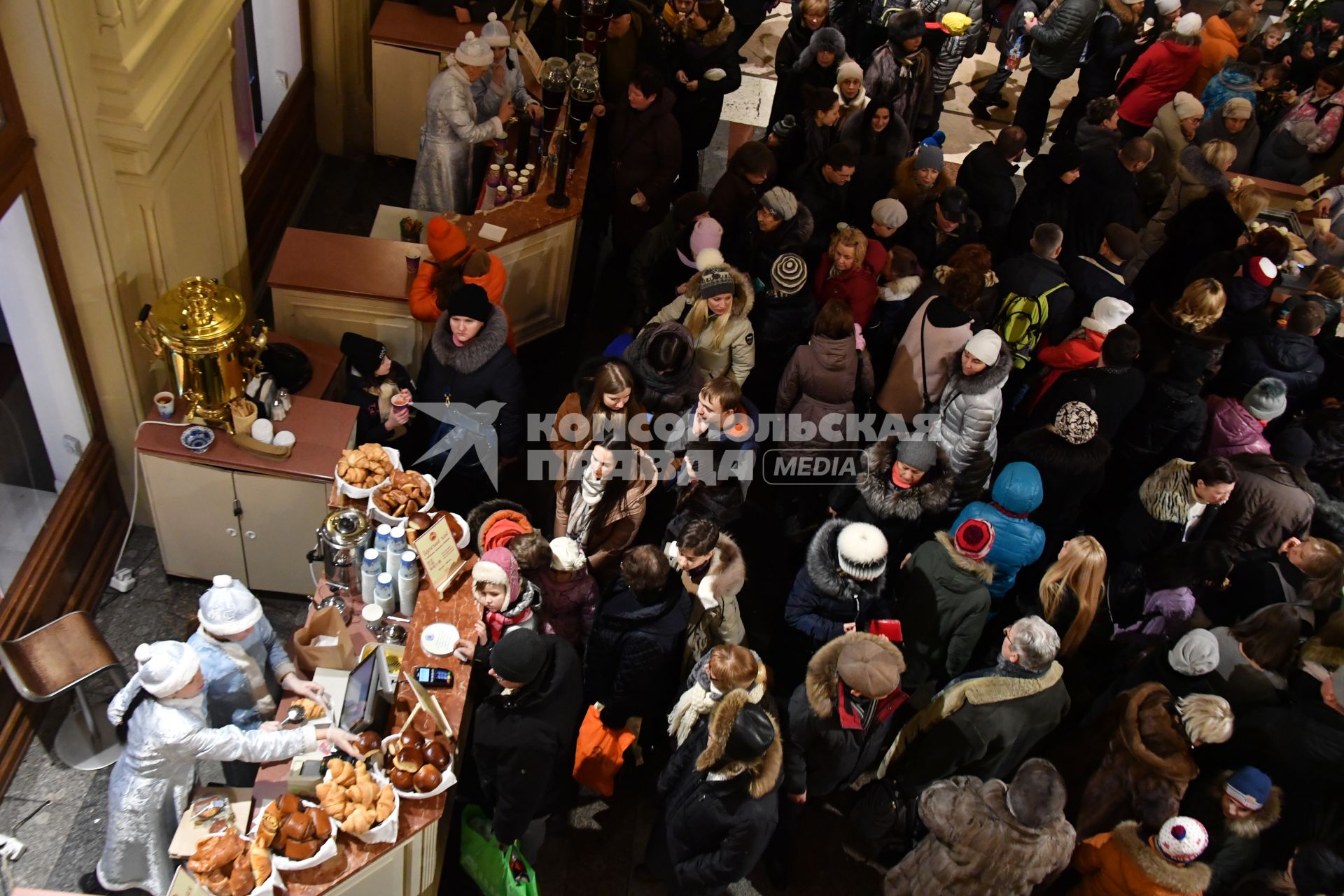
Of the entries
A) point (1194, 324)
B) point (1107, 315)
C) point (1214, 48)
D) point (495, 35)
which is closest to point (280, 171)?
point (495, 35)

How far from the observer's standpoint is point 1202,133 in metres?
7.86

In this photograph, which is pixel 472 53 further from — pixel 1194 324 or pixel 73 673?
pixel 1194 324

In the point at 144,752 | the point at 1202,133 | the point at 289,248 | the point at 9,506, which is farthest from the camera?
the point at 1202,133

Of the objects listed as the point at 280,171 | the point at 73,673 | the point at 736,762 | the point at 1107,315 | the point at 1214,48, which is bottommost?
the point at 73,673

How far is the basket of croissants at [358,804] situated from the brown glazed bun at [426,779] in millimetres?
90

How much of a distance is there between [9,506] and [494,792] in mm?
2676

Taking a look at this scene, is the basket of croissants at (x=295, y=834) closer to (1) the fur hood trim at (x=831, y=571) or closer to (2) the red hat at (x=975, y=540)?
(1) the fur hood trim at (x=831, y=571)

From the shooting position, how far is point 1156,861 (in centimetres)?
387

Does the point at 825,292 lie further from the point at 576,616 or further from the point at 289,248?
the point at 289,248

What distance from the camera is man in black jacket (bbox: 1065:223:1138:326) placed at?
6102mm

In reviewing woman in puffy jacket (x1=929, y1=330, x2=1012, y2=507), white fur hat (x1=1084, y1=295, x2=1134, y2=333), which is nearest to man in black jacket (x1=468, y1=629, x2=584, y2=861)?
woman in puffy jacket (x1=929, y1=330, x2=1012, y2=507)

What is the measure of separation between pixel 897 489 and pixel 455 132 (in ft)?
11.6

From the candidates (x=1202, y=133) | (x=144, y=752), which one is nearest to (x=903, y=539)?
(x=144, y=752)

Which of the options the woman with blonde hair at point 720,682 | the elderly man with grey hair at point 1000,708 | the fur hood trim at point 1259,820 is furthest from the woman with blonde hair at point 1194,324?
the woman with blonde hair at point 720,682
